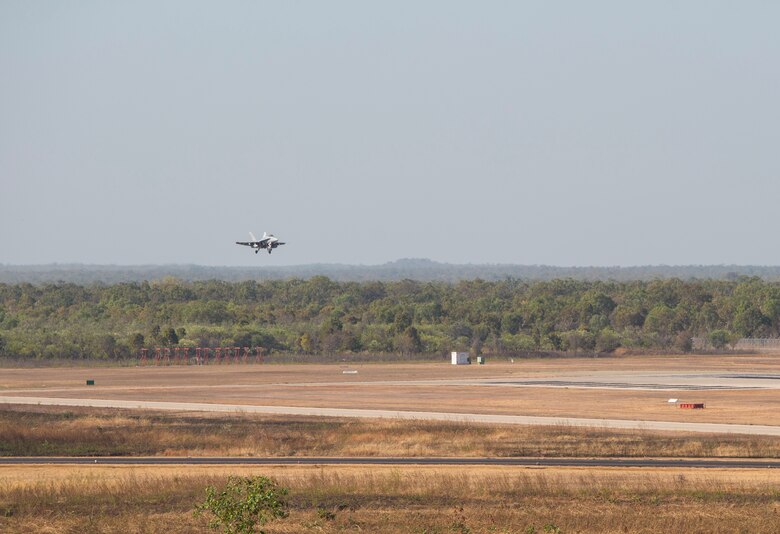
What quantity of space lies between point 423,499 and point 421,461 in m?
12.8

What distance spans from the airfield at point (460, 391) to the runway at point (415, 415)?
0.29ft

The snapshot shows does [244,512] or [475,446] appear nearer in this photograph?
[244,512]

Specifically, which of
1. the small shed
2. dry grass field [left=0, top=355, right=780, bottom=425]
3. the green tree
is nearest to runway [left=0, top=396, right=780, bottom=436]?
dry grass field [left=0, top=355, right=780, bottom=425]

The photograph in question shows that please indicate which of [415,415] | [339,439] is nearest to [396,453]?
[339,439]

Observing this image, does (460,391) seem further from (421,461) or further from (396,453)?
(421,461)

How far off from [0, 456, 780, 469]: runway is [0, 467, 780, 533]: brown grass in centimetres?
238

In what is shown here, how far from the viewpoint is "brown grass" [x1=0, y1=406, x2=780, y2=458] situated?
63.5 meters

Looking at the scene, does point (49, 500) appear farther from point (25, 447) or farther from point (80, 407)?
point (80, 407)

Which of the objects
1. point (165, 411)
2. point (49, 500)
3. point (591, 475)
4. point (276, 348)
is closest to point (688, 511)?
point (591, 475)

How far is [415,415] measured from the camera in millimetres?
85375

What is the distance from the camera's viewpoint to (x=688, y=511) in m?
43.3

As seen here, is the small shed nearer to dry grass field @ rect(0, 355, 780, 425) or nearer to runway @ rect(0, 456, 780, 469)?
dry grass field @ rect(0, 355, 780, 425)

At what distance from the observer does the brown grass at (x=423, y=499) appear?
41188mm

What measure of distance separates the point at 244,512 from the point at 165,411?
175 ft
